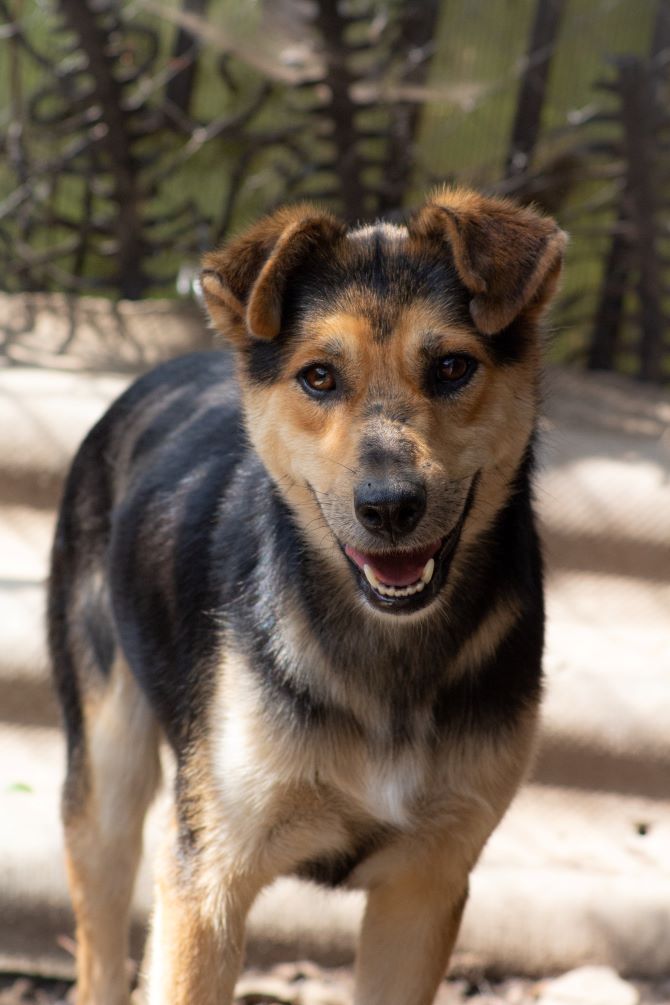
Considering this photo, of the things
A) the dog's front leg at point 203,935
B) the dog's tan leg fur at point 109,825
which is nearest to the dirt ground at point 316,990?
the dog's tan leg fur at point 109,825

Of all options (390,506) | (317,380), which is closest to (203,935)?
(390,506)

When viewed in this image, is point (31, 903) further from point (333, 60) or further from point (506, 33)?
point (506, 33)

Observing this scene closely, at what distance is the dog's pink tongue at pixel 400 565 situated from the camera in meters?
2.61

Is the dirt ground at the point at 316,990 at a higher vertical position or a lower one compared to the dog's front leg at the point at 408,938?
lower

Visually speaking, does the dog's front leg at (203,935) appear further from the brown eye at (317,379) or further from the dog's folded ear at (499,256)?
the dog's folded ear at (499,256)

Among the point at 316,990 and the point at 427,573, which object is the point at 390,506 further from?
the point at 316,990

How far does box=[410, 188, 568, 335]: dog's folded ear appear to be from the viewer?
8.56ft

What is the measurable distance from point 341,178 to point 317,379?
11.0ft

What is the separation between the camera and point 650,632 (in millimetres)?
4871

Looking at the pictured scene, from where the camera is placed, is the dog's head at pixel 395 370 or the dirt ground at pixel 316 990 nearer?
the dog's head at pixel 395 370

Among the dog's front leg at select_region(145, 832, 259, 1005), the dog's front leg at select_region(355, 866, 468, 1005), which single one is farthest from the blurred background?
the dog's front leg at select_region(145, 832, 259, 1005)

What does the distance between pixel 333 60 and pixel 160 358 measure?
143cm

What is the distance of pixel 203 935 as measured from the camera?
9.11 ft

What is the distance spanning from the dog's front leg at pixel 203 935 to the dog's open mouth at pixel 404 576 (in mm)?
666
